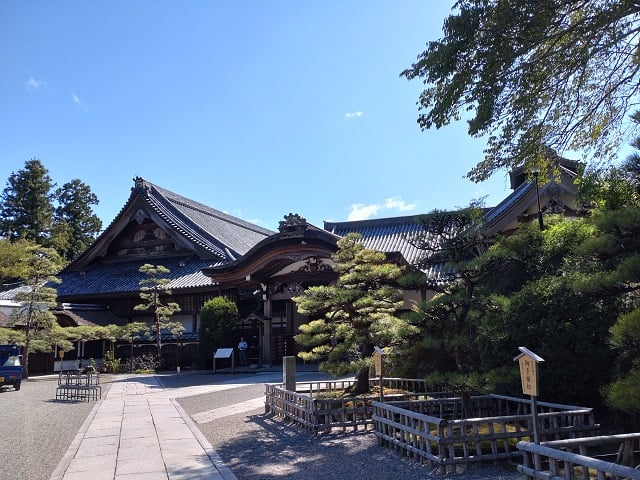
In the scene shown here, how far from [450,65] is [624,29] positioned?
235 centimetres

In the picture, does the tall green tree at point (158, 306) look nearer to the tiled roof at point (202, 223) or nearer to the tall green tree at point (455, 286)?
the tiled roof at point (202, 223)

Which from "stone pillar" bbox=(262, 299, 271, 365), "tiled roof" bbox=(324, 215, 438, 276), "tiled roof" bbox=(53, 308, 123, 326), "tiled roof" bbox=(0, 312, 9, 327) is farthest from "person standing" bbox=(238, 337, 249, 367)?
"tiled roof" bbox=(0, 312, 9, 327)

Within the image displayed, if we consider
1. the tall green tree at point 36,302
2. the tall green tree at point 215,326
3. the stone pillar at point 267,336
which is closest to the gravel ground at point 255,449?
the tall green tree at point 36,302

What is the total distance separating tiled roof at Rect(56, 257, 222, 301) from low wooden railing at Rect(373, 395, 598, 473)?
694 inches

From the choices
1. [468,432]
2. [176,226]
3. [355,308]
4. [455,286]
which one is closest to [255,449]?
[468,432]

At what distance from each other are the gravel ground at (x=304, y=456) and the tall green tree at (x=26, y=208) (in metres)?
36.5

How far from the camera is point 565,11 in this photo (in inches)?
284

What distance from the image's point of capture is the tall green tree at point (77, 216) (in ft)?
146

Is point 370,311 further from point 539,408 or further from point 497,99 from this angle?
point 497,99

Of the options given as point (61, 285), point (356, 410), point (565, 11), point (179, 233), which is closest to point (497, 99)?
point (565, 11)

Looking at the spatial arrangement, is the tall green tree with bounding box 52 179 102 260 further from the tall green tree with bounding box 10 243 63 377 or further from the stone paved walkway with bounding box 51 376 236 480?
the stone paved walkway with bounding box 51 376 236 480

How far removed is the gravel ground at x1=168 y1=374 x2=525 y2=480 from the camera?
588cm

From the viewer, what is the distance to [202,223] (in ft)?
101

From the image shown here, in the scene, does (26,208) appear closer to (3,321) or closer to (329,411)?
(3,321)
